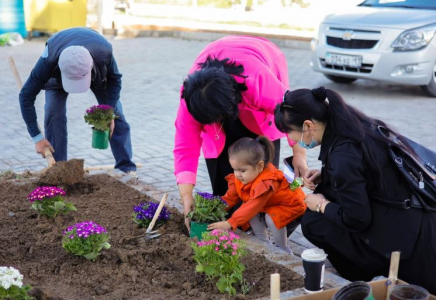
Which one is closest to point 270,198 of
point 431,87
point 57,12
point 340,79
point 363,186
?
point 363,186

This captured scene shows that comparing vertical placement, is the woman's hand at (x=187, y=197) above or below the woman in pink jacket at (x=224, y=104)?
below

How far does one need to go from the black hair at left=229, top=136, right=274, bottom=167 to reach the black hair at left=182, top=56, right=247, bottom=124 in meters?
0.42

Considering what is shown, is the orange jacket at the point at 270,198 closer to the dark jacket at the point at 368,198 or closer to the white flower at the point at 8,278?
the dark jacket at the point at 368,198

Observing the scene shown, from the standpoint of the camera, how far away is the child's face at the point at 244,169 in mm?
4406

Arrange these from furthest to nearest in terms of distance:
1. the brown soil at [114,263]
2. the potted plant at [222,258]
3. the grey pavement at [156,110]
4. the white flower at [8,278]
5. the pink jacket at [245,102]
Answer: the grey pavement at [156,110]
the pink jacket at [245,102]
the brown soil at [114,263]
the potted plant at [222,258]
the white flower at [8,278]

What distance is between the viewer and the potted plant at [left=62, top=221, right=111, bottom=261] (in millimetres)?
3764

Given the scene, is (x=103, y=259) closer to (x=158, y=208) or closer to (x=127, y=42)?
(x=158, y=208)

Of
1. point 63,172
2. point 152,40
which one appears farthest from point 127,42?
point 63,172

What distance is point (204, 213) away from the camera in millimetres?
4246

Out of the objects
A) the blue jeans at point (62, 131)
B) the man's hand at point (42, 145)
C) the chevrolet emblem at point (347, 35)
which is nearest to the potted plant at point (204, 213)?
the man's hand at point (42, 145)

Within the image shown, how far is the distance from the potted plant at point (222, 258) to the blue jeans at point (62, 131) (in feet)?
9.93

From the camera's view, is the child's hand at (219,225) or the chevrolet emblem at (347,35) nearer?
the child's hand at (219,225)

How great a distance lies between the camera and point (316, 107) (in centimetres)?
361

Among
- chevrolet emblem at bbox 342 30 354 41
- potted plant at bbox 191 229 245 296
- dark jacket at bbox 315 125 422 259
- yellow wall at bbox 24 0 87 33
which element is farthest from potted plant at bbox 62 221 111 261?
yellow wall at bbox 24 0 87 33
